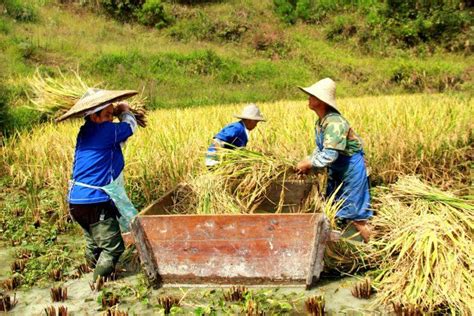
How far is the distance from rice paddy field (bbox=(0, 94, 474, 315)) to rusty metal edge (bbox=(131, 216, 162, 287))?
0.12 m

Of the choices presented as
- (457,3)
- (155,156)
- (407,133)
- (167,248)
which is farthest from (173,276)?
(457,3)

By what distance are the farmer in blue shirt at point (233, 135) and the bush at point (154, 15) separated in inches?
724

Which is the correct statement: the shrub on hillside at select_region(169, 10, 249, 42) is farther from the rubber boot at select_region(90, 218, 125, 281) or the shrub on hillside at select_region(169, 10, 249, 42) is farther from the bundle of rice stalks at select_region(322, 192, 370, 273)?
the bundle of rice stalks at select_region(322, 192, 370, 273)

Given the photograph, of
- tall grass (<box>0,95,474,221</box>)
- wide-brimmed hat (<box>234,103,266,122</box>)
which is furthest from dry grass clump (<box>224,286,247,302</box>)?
wide-brimmed hat (<box>234,103,266,122</box>)

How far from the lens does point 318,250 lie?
10.7 feet

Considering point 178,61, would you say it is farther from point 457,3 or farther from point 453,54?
point 457,3

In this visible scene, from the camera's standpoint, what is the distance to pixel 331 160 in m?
3.65

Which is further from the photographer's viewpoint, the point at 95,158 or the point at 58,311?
the point at 95,158

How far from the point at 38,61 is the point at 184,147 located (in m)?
12.5

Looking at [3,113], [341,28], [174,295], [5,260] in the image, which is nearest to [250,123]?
[174,295]

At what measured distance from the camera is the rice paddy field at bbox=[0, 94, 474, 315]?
9.81 feet

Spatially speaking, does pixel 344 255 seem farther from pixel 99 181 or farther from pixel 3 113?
pixel 3 113

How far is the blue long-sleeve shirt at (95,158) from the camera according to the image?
3652mm

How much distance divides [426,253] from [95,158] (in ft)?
7.11
